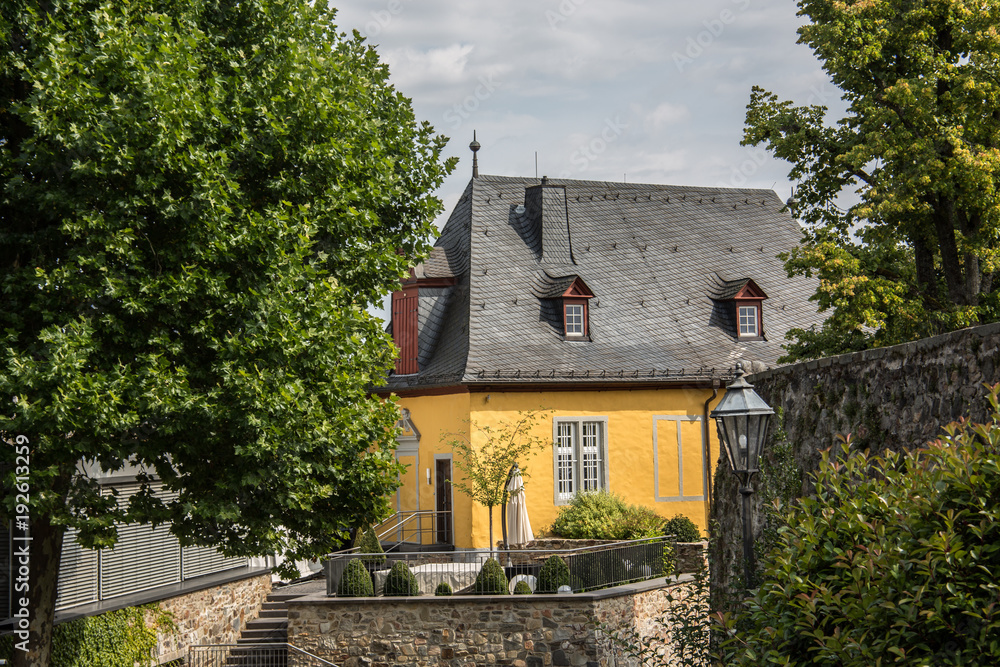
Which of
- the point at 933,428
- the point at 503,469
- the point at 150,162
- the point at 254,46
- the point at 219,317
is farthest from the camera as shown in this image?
the point at 503,469

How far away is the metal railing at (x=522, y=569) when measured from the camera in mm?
17391

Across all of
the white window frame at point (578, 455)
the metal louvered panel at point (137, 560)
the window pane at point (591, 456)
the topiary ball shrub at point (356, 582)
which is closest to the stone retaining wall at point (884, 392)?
the topiary ball shrub at point (356, 582)

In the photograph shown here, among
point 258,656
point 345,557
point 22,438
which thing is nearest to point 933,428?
point 22,438

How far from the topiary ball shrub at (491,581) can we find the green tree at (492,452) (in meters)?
3.51

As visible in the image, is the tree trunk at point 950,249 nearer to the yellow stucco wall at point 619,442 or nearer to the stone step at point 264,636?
the yellow stucco wall at point 619,442

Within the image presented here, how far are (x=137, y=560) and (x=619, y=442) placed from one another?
1175 centimetres

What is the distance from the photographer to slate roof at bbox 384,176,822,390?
75.7ft

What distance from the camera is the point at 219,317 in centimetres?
1045

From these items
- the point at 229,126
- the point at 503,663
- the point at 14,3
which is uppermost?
the point at 14,3

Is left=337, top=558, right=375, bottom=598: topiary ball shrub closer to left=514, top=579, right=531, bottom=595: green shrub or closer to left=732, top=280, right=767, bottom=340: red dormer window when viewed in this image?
left=514, top=579, right=531, bottom=595: green shrub

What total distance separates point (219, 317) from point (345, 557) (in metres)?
8.37

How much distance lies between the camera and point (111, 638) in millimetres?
14555

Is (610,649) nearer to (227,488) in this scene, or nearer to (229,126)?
(227,488)

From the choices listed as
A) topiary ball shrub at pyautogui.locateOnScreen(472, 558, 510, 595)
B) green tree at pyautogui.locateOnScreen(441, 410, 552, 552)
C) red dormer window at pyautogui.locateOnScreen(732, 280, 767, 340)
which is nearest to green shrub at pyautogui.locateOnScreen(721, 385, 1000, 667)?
topiary ball shrub at pyautogui.locateOnScreen(472, 558, 510, 595)
